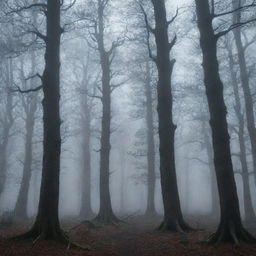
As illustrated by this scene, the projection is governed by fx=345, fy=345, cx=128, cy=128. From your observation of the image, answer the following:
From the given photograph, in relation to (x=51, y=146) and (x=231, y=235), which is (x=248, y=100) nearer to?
(x=231, y=235)

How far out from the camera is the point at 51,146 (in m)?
10.1

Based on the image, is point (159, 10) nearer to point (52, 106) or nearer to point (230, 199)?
point (52, 106)

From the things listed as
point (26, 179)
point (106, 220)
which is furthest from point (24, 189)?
point (106, 220)

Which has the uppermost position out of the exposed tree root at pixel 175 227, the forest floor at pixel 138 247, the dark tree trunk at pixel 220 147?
the dark tree trunk at pixel 220 147

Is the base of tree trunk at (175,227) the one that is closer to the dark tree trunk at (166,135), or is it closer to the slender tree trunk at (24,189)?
the dark tree trunk at (166,135)

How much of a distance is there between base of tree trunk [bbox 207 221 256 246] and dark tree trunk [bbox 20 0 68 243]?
406 centimetres

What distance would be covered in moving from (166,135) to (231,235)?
194 inches

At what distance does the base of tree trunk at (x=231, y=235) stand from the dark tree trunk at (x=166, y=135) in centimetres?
281

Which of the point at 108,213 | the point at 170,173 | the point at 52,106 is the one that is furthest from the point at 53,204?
the point at 108,213

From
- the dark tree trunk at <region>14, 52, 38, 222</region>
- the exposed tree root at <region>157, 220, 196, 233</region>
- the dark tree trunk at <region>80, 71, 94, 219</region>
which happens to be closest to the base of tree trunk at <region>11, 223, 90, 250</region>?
the exposed tree root at <region>157, 220, 196, 233</region>

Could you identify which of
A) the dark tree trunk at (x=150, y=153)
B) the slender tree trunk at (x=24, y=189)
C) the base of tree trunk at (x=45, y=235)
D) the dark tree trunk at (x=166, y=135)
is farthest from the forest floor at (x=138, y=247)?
the dark tree trunk at (x=150, y=153)

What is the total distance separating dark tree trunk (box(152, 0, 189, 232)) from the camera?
12.3m

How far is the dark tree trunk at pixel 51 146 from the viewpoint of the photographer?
9.58m

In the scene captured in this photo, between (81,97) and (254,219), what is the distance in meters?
20.0
